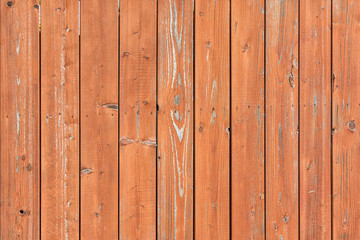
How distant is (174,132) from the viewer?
1228 mm

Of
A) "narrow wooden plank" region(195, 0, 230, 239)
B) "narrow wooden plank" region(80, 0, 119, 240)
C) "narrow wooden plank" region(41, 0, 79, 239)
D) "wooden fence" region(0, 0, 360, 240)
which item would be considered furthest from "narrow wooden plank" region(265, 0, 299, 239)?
"narrow wooden plank" region(41, 0, 79, 239)

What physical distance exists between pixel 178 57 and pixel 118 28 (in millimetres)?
266

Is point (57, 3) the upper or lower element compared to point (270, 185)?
upper

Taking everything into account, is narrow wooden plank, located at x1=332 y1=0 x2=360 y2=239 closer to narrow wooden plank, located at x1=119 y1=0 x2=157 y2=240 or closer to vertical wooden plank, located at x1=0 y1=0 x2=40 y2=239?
narrow wooden plank, located at x1=119 y1=0 x2=157 y2=240

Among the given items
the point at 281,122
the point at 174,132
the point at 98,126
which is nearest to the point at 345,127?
the point at 281,122

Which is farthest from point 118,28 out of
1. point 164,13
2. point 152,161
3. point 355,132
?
point 355,132

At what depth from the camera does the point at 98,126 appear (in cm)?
121

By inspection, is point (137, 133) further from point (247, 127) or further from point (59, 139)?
point (247, 127)

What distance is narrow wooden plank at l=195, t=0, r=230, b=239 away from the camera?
48.5 inches

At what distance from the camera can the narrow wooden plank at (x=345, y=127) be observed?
1285mm

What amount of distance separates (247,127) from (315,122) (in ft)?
0.96

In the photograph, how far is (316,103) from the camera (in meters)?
1.28

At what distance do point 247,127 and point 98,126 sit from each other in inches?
23.6

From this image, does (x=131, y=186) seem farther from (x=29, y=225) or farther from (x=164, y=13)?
(x=164, y=13)
